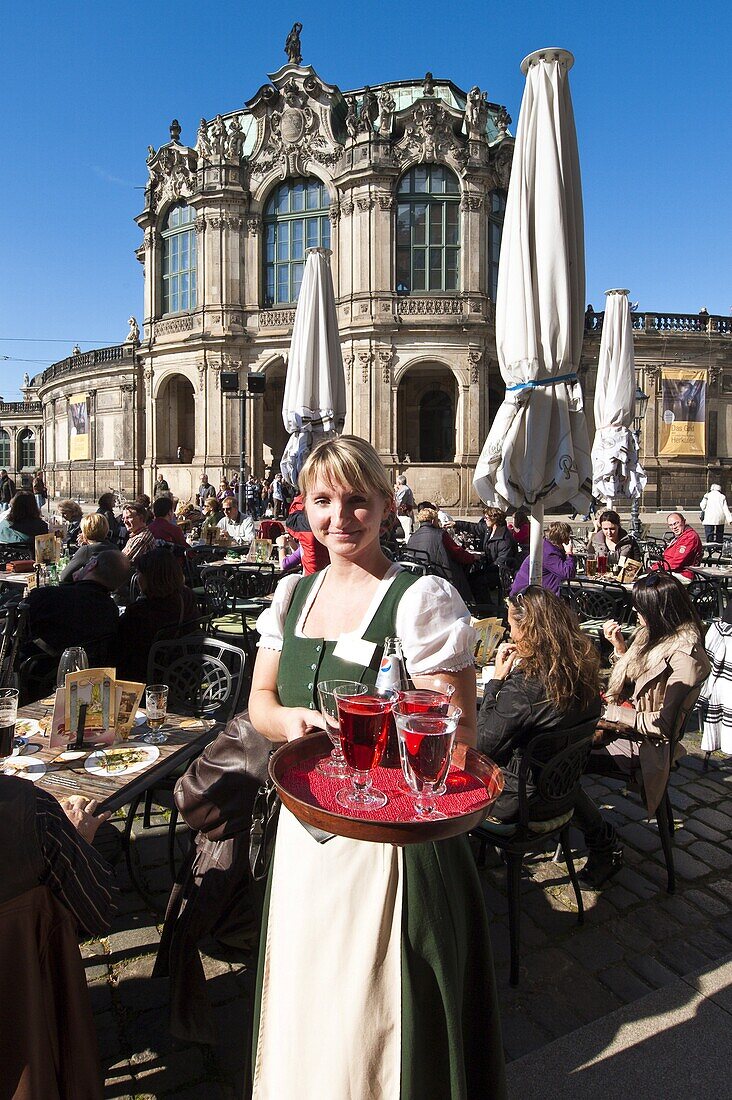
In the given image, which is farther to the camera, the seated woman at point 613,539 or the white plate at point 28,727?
the seated woman at point 613,539

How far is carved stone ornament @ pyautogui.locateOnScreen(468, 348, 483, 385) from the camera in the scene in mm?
23531

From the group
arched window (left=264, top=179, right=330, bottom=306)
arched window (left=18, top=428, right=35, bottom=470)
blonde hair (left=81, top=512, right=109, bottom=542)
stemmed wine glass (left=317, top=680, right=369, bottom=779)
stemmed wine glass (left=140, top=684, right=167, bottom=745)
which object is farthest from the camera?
arched window (left=18, top=428, right=35, bottom=470)

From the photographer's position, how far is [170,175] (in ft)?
88.5

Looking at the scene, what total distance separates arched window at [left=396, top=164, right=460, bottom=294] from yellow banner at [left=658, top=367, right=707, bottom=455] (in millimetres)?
9942

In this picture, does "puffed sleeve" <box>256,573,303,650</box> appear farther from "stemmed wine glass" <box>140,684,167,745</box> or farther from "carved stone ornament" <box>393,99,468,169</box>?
"carved stone ornament" <box>393,99,468,169</box>

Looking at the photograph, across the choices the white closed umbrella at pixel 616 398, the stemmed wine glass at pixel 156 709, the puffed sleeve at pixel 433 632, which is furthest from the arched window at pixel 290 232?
the puffed sleeve at pixel 433 632

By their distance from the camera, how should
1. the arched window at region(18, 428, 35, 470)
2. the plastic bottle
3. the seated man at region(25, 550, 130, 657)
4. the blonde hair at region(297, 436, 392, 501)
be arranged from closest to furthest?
the plastic bottle, the blonde hair at region(297, 436, 392, 501), the seated man at region(25, 550, 130, 657), the arched window at region(18, 428, 35, 470)

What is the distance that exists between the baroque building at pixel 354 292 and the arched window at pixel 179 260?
84mm

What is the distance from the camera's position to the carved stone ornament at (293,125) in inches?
959

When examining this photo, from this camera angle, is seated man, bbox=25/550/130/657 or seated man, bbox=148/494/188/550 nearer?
seated man, bbox=25/550/130/657

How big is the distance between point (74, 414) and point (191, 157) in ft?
41.9

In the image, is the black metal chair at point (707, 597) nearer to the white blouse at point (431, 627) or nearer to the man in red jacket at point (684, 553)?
the man in red jacket at point (684, 553)

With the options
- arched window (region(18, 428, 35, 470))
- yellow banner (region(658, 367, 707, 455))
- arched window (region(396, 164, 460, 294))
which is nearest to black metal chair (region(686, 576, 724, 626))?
arched window (region(396, 164, 460, 294))

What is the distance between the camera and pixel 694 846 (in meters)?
3.98
